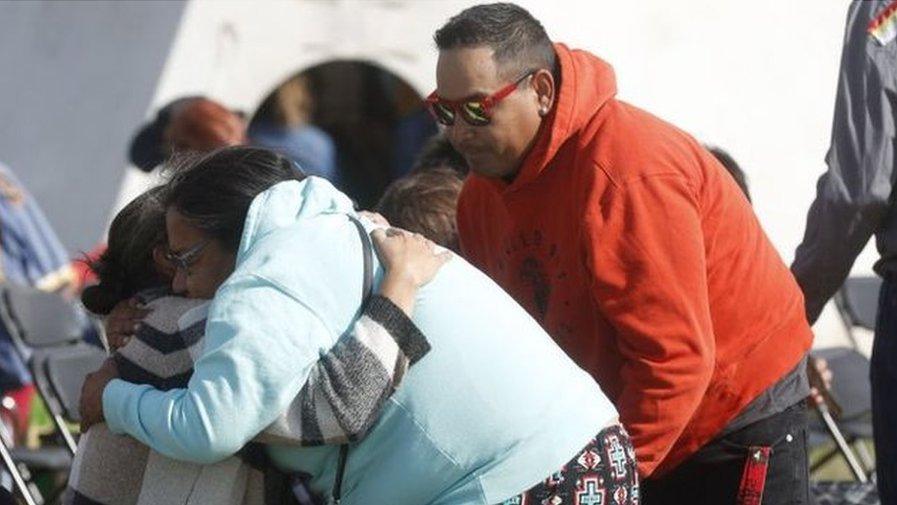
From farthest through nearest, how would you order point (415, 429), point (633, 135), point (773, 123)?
1. point (773, 123)
2. point (633, 135)
3. point (415, 429)

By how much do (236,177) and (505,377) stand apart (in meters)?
0.54

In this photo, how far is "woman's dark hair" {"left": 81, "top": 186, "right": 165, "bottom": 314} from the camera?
3.64 m

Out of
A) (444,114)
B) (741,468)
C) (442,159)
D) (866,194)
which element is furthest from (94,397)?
(866,194)

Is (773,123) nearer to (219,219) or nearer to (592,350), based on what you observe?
(592,350)

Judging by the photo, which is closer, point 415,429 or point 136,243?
point 415,429

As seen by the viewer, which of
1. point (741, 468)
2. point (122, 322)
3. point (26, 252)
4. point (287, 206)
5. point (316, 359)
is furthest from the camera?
point (26, 252)

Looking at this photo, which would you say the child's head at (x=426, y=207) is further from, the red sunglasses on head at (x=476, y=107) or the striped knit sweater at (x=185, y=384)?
the striped knit sweater at (x=185, y=384)

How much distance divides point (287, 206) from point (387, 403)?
→ 0.34 m

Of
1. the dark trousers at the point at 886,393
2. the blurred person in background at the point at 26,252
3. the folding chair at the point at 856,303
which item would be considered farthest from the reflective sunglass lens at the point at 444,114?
the folding chair at the point at 856,303

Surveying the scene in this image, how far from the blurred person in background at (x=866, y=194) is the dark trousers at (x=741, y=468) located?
50 cm

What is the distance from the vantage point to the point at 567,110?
3988 mm

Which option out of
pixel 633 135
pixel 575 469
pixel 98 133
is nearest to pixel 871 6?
pixel 633 135

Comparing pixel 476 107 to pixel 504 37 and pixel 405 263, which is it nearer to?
pixel 504 37

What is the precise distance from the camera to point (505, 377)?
Result: 10.8 feet
